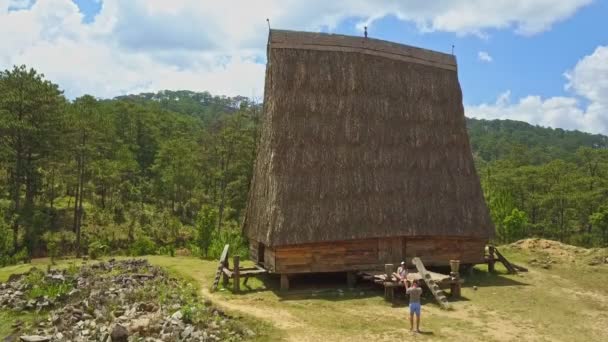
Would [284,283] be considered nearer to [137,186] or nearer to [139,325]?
[139,325]

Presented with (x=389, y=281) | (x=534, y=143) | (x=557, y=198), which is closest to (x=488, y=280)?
(x=389, y=281)

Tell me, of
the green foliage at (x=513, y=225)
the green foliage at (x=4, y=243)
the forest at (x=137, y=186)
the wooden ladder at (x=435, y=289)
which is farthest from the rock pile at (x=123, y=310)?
the green foliage at (x=513, y=225)

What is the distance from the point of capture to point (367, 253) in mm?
18656

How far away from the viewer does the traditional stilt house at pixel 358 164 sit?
57.9 feet

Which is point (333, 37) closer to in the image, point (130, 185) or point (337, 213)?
point (337, 213)

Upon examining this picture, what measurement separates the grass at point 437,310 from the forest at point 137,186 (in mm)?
9628

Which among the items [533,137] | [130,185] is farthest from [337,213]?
[533,137]

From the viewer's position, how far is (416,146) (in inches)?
794

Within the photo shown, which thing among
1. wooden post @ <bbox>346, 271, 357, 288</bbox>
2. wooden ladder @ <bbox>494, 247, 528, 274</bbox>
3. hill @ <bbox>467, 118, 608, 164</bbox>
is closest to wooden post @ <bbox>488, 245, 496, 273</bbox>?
wooden ladder @ <bbox>494, 247, 528, 274</bbox>

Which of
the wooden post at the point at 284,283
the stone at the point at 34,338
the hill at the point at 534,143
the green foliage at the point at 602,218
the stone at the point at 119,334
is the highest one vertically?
the hill at the point at 534,143

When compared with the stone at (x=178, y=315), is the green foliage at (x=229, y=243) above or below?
above

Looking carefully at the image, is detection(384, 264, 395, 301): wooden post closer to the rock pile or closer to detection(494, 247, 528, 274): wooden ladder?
the rock pile

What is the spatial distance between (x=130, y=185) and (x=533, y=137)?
15677 centimetres

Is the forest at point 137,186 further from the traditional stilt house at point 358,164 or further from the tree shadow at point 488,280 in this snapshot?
the tree shadow at point 488,280
